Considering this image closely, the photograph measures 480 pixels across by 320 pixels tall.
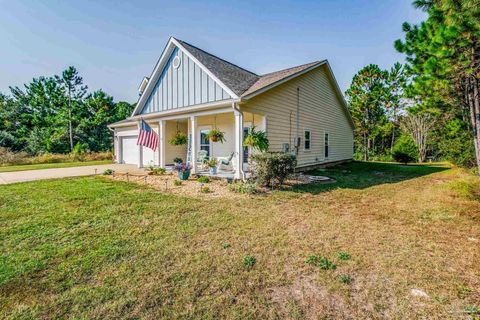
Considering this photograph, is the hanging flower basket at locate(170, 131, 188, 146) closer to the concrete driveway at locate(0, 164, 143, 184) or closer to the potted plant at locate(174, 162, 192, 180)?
the concrete driveway at locate(0, 164, 143, 184)

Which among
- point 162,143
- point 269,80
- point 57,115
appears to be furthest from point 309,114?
point 57,115

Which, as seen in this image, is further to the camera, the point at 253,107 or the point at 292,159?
the point at 253,107

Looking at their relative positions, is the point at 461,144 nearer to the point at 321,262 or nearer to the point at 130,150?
the point at 321,262

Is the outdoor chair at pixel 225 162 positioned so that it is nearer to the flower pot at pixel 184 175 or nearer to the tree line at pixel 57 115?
the flower pot at pixel 184 175

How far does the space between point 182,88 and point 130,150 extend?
Answer: 8.76m

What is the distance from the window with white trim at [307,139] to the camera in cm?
1209


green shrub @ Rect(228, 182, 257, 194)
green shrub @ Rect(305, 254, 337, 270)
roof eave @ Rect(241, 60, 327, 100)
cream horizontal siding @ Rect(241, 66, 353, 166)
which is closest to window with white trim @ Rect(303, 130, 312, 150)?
cream horizontal siding @ Rect(241, 66, 353, 166)

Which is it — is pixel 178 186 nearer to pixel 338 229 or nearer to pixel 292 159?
pixel 292 159

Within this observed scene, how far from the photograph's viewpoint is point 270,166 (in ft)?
24.5

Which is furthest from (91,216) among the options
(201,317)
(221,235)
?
(201,317)

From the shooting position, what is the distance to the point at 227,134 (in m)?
12.1

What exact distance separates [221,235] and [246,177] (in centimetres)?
465

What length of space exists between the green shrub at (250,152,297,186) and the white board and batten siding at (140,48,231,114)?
2.78 m

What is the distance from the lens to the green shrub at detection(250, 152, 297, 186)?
748cm
